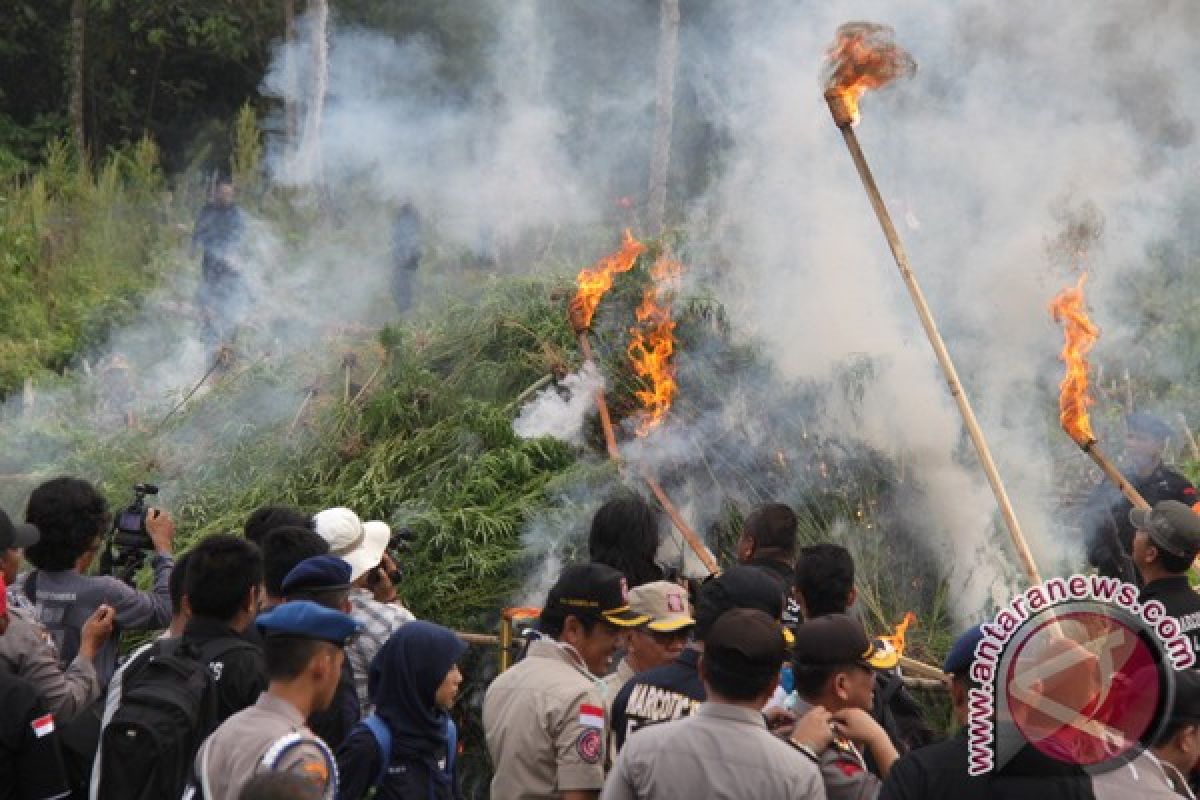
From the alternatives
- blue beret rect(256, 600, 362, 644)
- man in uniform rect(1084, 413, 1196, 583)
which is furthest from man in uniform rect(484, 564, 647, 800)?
man in uniform rect(1084, 413, 1196, 583)

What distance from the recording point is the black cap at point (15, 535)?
17.0ft

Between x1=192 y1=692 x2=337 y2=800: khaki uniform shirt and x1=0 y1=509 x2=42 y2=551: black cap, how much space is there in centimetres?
165

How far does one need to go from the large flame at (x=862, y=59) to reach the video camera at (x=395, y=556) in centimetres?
299

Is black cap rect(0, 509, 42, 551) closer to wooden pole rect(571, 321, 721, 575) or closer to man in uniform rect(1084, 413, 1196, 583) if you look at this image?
wooden pole rect(571, 321, 721, 575)

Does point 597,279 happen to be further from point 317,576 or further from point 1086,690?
point 1086,690

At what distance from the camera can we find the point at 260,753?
379cm

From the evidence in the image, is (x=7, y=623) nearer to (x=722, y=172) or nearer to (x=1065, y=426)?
(x=1065, y=426)

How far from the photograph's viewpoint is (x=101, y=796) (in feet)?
13.9

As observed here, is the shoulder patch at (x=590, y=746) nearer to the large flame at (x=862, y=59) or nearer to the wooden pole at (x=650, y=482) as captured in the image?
the wooden pole at (x=650, y=482)

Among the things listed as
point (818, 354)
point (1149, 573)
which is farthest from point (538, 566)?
point (1149, 573)

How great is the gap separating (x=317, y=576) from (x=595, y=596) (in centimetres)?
87

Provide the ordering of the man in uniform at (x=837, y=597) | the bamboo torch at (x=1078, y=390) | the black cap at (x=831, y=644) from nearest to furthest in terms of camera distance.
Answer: the black cap at (x=831, y=644)
the man in uniform at (x=837, y=597)
the bamboo torch at (x=1078, y=390)

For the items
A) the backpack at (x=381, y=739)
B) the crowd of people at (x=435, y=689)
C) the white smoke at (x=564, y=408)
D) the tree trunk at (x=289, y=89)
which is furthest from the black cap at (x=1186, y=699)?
the tree trunk at (x=289, y=89)

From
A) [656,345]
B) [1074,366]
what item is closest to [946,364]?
[1074,366]
